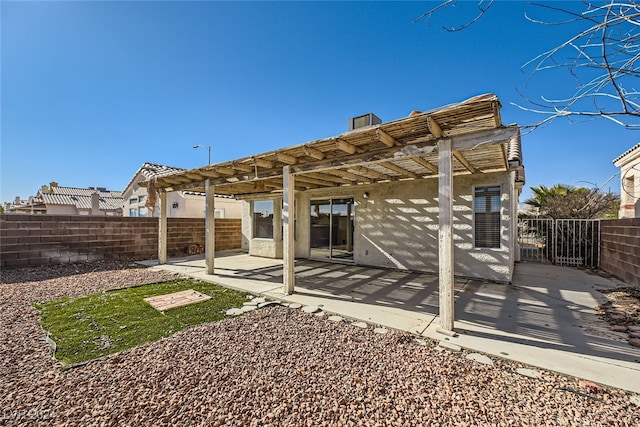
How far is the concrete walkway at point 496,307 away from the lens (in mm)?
3086

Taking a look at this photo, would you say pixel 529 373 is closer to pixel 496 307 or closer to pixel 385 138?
pixel 496 307

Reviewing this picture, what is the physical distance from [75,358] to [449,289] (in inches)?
193

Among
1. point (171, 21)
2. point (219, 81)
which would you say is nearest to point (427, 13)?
point (171, 21)

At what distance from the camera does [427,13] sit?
1.91 meters

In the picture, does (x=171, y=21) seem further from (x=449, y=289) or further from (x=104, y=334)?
(x=449, y=289)

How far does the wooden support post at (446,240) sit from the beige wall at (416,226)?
145 inches

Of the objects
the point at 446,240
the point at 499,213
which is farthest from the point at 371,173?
the point at 446,240

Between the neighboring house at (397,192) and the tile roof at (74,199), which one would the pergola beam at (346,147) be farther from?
the tile roof at (74,199)

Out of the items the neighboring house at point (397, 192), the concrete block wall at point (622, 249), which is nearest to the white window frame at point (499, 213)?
the neighboring house at point (397, 192)

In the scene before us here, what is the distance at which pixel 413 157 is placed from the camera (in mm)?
4527

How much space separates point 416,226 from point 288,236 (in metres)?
4.13

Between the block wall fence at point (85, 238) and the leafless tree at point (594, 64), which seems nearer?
the leafless tree at point (594, 64)

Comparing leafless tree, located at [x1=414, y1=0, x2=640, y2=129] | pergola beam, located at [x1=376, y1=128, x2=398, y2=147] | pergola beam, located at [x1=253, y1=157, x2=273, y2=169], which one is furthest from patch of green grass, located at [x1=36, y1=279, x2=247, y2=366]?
leafless tree, located at [x1=414, y1=0, x2=640, y2=129]

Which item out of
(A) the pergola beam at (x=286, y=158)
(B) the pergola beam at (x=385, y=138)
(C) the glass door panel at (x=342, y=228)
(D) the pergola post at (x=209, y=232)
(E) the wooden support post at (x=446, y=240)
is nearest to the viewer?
(E) the wooden support post at (x=446, y=240)
